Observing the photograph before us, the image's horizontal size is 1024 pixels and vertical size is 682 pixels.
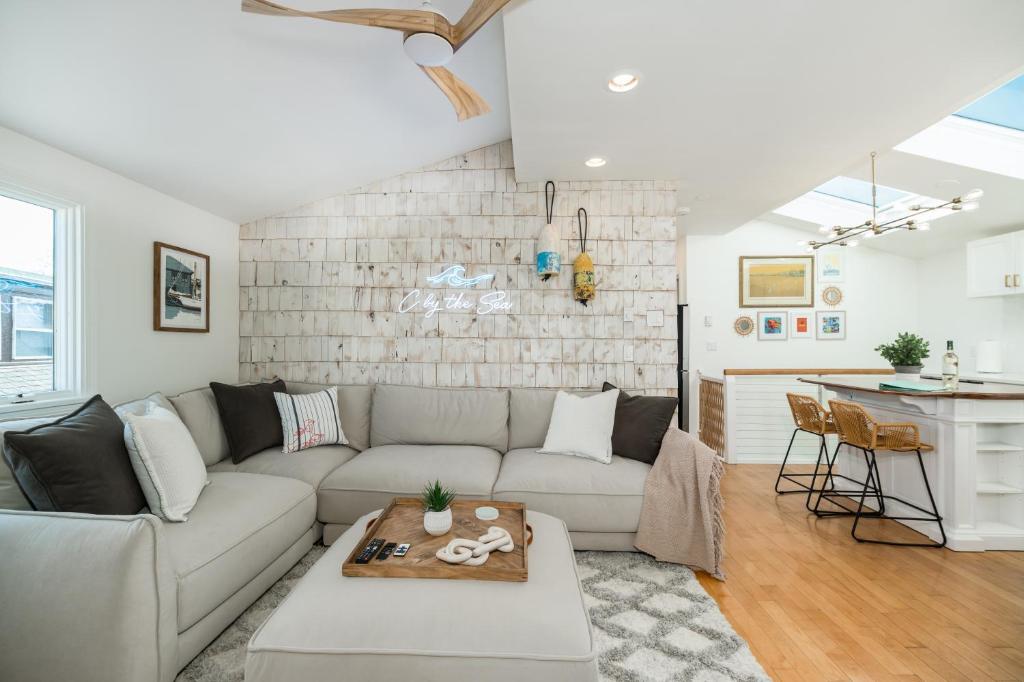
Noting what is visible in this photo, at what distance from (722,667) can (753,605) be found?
0.55 metres

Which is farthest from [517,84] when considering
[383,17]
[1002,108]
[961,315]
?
[961,315]

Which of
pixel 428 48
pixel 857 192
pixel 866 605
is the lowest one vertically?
pixel 866 605

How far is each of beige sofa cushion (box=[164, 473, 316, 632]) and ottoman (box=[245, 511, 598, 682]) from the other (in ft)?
1.50

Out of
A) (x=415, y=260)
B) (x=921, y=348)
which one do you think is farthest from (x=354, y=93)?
(x=921, y=348)

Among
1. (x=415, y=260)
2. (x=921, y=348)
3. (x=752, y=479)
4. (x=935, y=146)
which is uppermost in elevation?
(x=935, y=146)

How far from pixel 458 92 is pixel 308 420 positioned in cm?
220

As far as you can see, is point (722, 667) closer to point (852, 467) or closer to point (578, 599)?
point (578, 599)

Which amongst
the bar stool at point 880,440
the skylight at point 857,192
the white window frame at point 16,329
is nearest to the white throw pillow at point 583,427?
the bar stool at point 880,440

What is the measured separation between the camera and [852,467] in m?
3.58

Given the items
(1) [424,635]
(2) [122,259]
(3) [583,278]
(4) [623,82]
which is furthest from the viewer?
(3) [583,278]

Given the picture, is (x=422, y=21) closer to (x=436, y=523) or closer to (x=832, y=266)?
(x=436, y=523)

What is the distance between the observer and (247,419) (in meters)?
2.69

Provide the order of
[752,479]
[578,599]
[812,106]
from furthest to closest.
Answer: [752,479] < [812,106] < [578,599]

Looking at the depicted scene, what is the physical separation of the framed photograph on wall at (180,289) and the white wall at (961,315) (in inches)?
290
